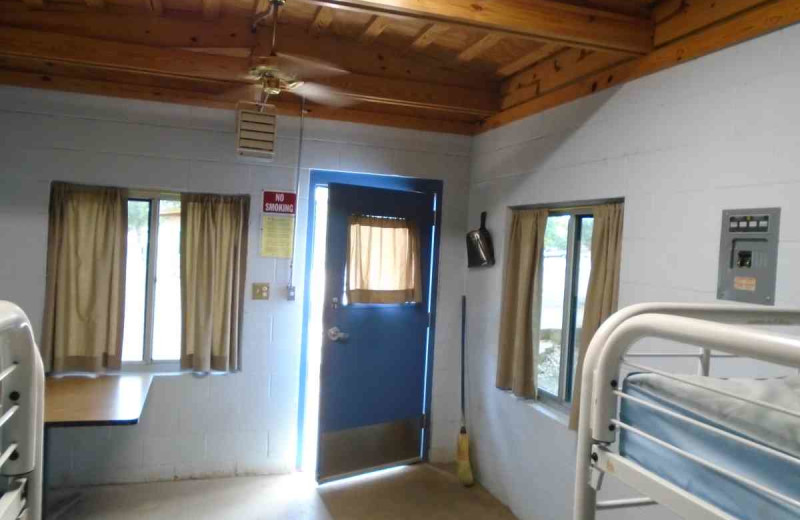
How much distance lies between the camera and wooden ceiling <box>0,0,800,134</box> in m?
2.07

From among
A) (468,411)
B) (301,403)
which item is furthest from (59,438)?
(468,411)

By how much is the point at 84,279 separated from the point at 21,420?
2.32 m

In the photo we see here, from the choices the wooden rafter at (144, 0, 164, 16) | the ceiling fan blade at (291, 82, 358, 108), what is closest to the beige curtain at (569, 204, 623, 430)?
the ceiling fan blade at (291, 82, 358, 108)

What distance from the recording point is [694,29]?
2107 millimetres

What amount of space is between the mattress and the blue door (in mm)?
2394

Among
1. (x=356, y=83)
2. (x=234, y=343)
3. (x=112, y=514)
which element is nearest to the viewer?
(x=112, y=514)

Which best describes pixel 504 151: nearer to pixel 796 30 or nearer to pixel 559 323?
pixel 559 323

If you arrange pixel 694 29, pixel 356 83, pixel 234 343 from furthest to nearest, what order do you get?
pixel 234 343 < pixel 356 83 < pixel 694 29

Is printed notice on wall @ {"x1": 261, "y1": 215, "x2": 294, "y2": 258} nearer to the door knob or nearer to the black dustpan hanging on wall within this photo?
the door knob

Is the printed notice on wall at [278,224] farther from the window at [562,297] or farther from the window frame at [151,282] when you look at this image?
the window at [562,297]

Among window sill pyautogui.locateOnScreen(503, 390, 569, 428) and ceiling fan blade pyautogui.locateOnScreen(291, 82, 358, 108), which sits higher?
ceiling fan blade pyautogui.locateOnScreen(291, 82, 358, 108)

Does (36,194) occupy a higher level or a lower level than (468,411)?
higher

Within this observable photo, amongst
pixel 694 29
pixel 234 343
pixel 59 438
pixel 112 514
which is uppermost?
pixel 694 29

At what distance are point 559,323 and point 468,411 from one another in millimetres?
1130
